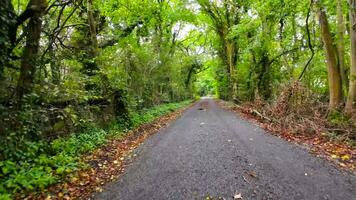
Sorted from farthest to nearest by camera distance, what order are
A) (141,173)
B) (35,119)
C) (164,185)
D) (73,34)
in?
(73,34) → (35,119) → (141,173) → (164,185)

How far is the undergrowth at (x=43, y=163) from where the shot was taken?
4.46m

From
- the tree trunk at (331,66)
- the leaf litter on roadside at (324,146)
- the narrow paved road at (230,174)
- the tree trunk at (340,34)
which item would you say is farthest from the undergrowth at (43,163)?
the tree trunk at (340,34)

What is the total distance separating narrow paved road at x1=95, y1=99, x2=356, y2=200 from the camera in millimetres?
4148

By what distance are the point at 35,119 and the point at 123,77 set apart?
5.81 m

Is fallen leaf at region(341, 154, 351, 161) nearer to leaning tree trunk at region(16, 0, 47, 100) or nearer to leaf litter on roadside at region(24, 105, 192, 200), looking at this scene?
leaf litter on roadside at region(24, 105, 192, 200)

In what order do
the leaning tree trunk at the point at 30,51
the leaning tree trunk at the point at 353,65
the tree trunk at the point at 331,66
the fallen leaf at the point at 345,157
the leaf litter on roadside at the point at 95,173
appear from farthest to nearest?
the tree trunk at the point at 331,66 → the leaning tree trunk at the point at 353,65 → the fallen leaf at the point at 345,157 → the leaning tree trunk at the point at 30,51 → the leaf litter on roadside at the point at 95,173

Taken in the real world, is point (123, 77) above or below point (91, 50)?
below

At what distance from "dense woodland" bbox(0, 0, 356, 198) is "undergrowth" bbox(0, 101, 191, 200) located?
0.9 inches

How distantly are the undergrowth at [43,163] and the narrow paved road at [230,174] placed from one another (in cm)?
121

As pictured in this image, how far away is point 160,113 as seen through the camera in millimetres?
17531

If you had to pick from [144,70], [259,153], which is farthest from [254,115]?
[259,153]

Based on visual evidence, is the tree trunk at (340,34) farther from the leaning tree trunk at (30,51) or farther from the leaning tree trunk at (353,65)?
the leaning tree trunk at (30,51)

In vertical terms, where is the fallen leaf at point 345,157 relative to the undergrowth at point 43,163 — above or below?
below

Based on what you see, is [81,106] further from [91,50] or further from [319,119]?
[319,119]
